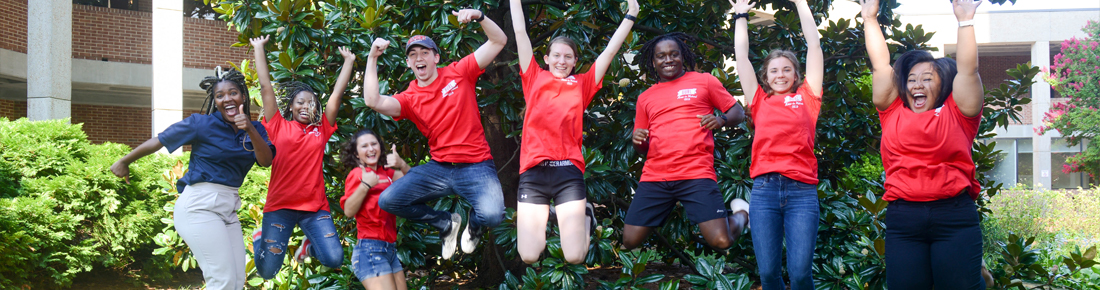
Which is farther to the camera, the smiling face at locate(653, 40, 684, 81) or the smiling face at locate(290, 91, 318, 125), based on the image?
the smiling face at locate(290, 91, 318, 125)

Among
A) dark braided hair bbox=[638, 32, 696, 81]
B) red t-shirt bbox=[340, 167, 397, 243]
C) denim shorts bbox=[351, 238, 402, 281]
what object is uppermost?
dark braided hair bbox=[638, 32, 696, 81]

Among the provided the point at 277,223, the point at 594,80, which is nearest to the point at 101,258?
the point at 277,223

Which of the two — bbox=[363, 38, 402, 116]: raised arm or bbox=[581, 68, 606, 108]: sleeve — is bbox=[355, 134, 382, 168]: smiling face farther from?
bbox=[581, 68, 606, 108]: sleeve

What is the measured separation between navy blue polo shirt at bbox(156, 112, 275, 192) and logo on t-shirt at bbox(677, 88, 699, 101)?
285 centimetres

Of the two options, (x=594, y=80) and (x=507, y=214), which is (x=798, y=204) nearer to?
(x=594, y=80)

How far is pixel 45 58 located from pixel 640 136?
1055 cm

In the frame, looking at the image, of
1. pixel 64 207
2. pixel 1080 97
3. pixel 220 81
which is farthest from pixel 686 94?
pixel 1080 97

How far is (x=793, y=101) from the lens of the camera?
4.25 meters

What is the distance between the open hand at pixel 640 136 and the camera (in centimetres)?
463

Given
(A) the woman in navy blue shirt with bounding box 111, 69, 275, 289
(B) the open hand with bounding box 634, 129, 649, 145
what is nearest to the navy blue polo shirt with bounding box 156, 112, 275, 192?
(A) the woman in navy blue shirt with bounding box 111, 69, 275, 289

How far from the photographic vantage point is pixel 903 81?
3.65 meters

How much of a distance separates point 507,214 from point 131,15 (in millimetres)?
13673

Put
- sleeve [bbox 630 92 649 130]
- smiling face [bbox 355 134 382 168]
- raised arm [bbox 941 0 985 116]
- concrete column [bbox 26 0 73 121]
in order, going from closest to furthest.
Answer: raised arm [bbox 941 0 985 116] → sleeve [bbox 630 92 649 130] → smiling face [bbox 355 134 382 168] → concrete column [bbox 26 0 73 121]

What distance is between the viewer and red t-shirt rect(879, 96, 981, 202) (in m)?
3.39
